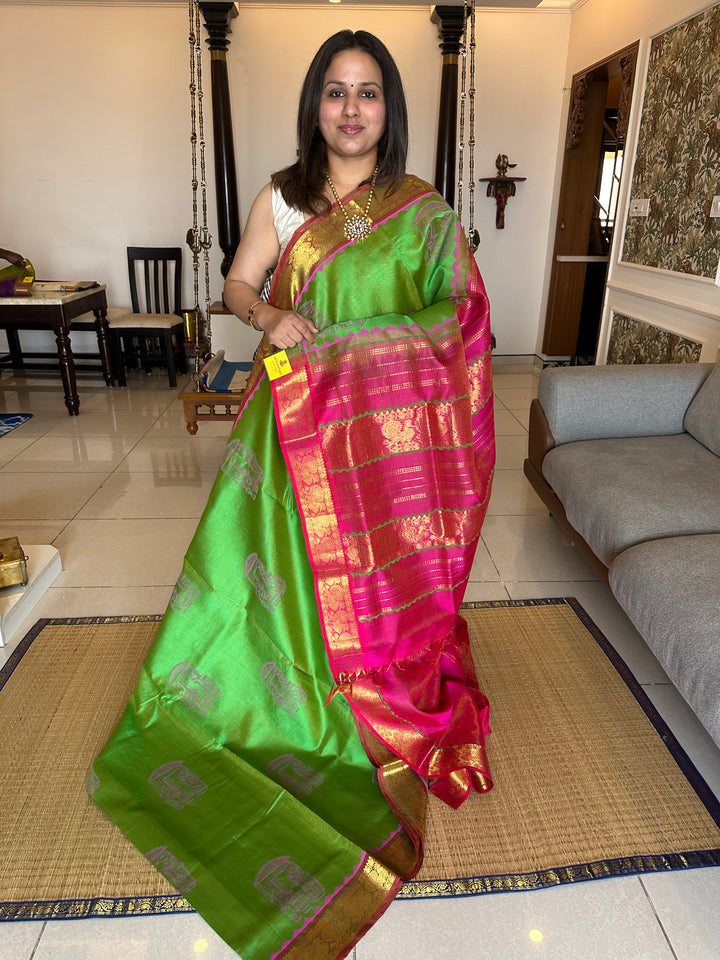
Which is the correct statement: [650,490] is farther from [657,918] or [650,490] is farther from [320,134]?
[320,134]

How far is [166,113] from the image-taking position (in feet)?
16.4

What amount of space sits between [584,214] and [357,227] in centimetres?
432

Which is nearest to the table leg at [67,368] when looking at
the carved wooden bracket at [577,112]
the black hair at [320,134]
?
the black hair at [320,134]

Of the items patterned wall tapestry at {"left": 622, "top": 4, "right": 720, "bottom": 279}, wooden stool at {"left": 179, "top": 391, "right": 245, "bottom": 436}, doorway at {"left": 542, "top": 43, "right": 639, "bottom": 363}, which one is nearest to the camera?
patterned wall tapestry at {"left": 622, "top": 4, "right": 720, "bottom": 279}

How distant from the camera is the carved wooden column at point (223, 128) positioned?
4.59 m

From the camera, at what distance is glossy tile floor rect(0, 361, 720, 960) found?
118cm

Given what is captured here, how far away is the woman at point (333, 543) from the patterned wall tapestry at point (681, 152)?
88.0 inches

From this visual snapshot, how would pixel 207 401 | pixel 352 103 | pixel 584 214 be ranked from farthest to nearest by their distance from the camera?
pixel 584 214, pixel 207 401, pixel 352 103

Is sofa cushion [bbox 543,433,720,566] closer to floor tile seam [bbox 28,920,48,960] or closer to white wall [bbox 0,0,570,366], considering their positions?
floor tile seam [bbox 28,920,48,960]

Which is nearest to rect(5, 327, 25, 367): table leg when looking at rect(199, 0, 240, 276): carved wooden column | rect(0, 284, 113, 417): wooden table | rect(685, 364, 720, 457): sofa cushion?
rect(0, 284, 113, 417): wooden table

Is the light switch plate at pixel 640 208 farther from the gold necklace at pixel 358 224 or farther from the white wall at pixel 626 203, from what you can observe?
the gold necklace at pixel 358 224

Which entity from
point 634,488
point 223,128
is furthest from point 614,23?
point 634,488

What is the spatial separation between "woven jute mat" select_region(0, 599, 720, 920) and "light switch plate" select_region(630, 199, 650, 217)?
8.82 feet

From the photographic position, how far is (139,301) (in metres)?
5.37
